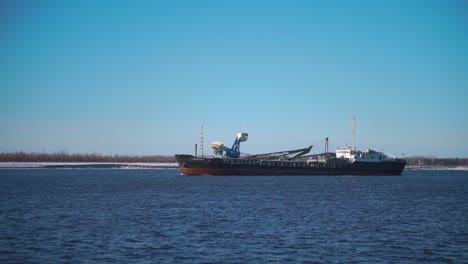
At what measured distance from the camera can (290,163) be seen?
365ft

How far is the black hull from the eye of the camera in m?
102

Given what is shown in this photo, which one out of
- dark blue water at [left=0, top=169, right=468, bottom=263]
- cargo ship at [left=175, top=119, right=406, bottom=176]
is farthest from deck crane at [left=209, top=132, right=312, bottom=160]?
dark blue water at [left=0, top=169, right=468, bottom=263]

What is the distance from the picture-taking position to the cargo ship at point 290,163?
102875mm

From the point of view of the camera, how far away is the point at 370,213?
43.4 meters

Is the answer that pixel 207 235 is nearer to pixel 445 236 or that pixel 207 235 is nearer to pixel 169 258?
pixel 169 258

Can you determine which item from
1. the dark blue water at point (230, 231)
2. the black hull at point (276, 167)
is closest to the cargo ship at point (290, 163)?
the black hull at point (276, 167)

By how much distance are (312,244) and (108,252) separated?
35.1 ft

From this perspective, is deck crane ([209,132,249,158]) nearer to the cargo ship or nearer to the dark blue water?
the cargo ship

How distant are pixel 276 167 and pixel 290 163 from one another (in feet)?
11.7

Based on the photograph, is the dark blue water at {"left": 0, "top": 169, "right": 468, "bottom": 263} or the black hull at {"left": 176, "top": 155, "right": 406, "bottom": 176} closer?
the dark blue water at {"left": 0, "top": 169, "right": 468, "bottom": 263}

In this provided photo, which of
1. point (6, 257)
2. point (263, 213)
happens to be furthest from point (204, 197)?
point (6, 257)

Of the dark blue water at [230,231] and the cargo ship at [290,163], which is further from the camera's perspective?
the cargo ship at [290,163]

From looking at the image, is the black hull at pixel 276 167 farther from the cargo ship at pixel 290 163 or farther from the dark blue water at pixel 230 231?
the dark blue water at pixel 230 231

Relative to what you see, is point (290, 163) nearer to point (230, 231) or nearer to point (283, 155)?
point (283, 155)
